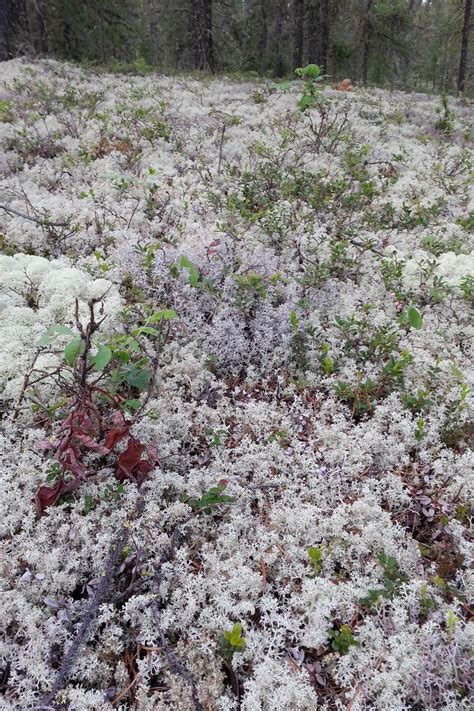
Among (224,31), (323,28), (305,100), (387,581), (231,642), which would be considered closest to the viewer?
(231,642)

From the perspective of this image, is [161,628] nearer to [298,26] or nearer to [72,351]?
[72,351]

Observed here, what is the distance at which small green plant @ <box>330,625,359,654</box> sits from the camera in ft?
6.87

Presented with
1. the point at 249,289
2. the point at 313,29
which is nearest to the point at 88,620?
the point at 249,289

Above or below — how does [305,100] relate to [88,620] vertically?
above

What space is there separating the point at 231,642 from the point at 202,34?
17381 mm

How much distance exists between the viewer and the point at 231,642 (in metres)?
2.05

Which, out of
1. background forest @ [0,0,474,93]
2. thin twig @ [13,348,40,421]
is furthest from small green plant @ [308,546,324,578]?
background forest @ [0,0,474,93]

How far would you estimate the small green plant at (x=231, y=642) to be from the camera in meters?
2.05

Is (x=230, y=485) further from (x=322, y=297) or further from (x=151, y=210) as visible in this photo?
(x=151, y=210)

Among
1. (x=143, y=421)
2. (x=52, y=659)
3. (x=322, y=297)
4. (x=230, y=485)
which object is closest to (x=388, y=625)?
(x=230, y=485)

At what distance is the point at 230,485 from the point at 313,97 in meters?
6.48

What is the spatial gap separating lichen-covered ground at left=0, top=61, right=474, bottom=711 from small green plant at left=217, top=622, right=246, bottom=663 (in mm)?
17

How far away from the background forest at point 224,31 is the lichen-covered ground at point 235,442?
10153mm

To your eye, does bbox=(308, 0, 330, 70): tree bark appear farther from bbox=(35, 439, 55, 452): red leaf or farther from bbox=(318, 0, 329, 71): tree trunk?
bbox=(35, 439, 55, 452): red leaf
